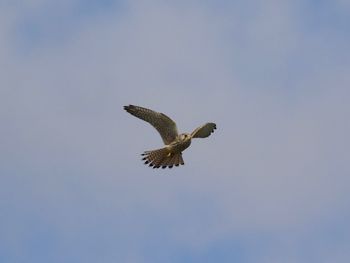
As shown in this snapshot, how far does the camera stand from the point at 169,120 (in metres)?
20.8

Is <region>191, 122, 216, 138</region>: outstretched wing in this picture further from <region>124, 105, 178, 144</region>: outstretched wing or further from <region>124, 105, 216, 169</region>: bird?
<region>124, 105, 178, 144</region>: outstretched wing

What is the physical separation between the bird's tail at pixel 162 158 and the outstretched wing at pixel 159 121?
407 millimetres

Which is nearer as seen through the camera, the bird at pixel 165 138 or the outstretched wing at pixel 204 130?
the bird at pixel 165 138

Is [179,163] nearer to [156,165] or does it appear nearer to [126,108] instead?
[156,165]

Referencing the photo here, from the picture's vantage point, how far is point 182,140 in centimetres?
2069

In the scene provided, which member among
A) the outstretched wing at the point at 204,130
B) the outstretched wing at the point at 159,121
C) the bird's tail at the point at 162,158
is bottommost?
the bird's tail at the point at 162,158

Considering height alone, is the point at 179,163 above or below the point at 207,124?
below

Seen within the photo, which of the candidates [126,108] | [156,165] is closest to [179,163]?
[156,165]

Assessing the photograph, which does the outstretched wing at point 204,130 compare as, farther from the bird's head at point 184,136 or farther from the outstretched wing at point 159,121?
the outstretched wing at point 159,121

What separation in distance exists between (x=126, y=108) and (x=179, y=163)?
7.58 feet

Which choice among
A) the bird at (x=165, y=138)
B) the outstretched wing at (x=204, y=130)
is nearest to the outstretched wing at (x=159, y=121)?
the bird at (x=165, y=138)

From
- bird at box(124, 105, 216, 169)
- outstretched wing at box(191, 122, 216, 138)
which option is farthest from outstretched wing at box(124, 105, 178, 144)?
outstretched wing at box(191, 122, 216, 138)

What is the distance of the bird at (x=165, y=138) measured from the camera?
20562 mm

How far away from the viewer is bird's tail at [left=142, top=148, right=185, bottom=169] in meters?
20.5
